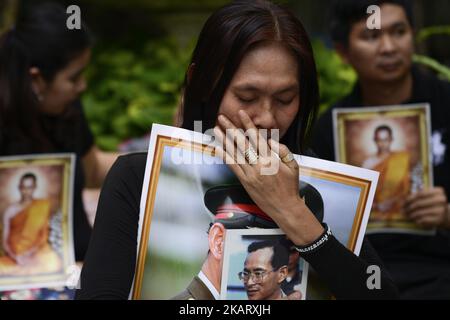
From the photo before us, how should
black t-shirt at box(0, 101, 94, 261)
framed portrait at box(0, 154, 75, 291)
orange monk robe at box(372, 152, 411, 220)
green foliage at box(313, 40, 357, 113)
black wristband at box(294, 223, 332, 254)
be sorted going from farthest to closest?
green foliage at box(313, 40, 357, 113) < black t-shirt at box(0, 101, 94, 261) < orange monk robe at box(372, 152, 411, 220) < framed portrait at box(0, 154, 75, 291) < black wristband at box(294, 223, 332, 254)

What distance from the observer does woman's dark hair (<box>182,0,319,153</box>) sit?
1.64m

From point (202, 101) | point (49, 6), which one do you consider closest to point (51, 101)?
point (49, 6)

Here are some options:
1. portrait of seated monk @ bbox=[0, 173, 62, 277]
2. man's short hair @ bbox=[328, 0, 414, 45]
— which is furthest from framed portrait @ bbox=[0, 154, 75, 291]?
man's short hair @ bbox=[328, 0, 414, 45]

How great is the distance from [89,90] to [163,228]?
3442 mm

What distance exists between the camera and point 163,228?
1592 millimetres

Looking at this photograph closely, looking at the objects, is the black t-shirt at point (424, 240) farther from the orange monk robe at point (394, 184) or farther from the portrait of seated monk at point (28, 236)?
the portrait of seated monk at point (28, 236)

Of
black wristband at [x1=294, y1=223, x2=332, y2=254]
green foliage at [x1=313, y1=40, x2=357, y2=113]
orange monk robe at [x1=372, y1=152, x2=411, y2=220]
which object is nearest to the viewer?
black wristband at [x1=294, y1=223, x2=332, y2=254]

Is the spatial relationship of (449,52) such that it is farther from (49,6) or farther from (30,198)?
(30,198)

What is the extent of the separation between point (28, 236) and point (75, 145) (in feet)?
1.94

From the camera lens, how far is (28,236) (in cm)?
248

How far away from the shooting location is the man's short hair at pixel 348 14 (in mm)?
2812

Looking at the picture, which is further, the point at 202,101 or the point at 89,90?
the point at 89,90

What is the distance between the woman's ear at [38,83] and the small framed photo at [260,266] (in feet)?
4.77

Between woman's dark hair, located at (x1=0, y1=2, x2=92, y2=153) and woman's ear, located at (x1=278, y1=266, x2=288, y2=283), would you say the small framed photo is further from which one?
woman's dark hair, located at (x1=0, y1=2, x2=92, y2=153)
